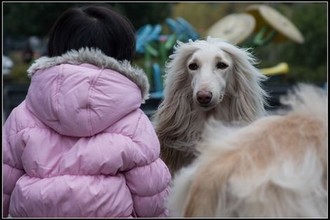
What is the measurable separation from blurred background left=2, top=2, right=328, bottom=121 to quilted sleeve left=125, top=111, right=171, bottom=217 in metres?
4.46

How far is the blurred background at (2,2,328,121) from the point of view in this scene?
1165cm

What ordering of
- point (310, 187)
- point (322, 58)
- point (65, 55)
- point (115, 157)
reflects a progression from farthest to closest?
1. point (322, 58)
2. point (65, 55)
3. point (115, 157)
4. point (310, 187)

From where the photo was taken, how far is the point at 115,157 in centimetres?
203

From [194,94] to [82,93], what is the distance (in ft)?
2.64

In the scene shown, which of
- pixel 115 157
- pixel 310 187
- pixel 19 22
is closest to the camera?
pixel 310 187

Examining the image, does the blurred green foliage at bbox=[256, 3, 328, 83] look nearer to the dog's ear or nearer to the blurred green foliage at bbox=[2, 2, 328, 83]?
the blurred green foliage at bbox=[2, 2, 328, 83]

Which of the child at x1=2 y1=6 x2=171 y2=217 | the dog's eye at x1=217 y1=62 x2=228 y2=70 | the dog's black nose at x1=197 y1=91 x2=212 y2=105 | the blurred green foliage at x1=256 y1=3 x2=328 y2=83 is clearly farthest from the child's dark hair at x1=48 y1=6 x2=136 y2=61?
the blurred green foliage at x1=256 y1=3 x2=328 y2=83

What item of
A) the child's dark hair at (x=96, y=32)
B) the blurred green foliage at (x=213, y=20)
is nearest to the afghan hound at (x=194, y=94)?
the child's dark hair at (x=96, y=32)

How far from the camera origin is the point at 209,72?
279cm

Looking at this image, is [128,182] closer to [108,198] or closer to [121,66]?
[108,198]

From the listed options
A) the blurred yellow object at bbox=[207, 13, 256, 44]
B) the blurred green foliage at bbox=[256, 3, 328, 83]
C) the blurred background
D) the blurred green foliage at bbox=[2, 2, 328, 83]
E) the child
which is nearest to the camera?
the child

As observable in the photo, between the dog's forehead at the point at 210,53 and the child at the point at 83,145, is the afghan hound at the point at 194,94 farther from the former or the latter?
the child at the point at 83,145

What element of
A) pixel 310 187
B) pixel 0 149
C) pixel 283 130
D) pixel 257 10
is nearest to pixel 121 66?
pixel 0 149

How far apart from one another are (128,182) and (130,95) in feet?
0.95
